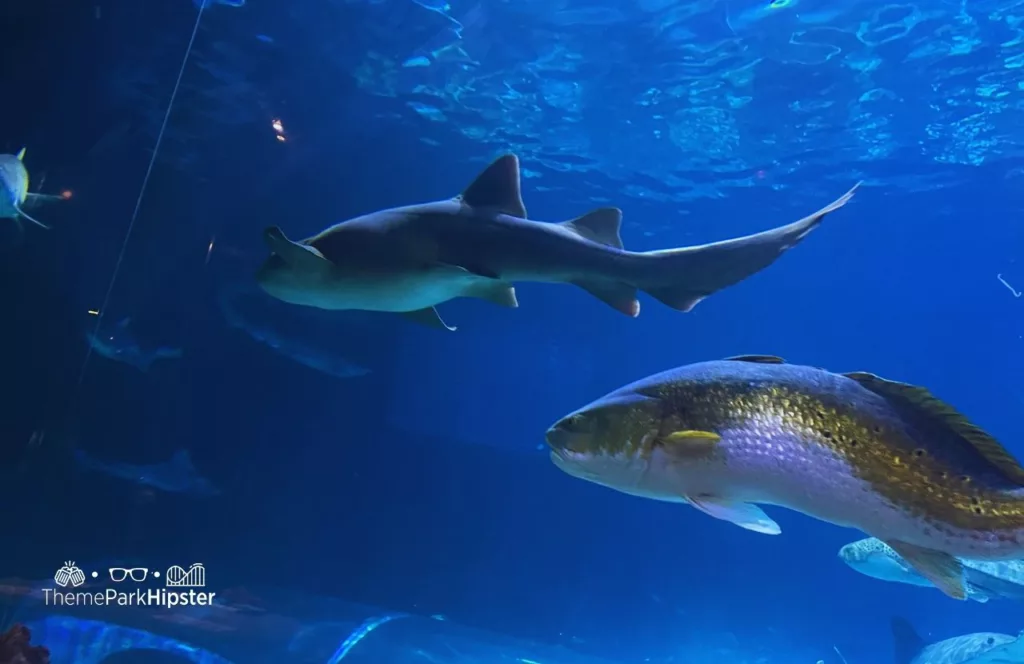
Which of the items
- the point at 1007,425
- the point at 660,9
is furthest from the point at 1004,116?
the point at 1007,425

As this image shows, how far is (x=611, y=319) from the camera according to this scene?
2350 centimetres

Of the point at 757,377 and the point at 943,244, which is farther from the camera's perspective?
the point at 943,244

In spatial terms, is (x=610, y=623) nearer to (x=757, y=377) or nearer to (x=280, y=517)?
(x=280, y=517)

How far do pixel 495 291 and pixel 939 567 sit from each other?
2.40 m

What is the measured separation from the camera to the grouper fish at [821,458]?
64.8 inches

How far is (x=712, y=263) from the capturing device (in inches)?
113

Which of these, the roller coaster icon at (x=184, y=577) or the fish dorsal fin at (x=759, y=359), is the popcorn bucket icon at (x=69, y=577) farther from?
the fish dorsal fin at (x=759, y=359)

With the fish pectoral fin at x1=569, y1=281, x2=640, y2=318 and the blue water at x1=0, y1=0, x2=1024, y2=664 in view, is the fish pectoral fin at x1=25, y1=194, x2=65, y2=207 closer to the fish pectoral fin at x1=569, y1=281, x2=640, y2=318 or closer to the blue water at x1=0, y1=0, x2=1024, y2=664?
the blue water at x1=0, y1=0, x2=1024, y2=664

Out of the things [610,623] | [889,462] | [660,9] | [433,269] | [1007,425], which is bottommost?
[610,623]

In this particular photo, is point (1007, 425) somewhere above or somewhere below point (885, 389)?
above

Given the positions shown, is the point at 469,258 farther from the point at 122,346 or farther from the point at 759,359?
the point at 122,346

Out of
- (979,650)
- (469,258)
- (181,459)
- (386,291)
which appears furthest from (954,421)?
(181,459)

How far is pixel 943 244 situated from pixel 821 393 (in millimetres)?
22855

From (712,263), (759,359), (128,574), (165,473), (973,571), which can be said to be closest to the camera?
(759,359)
